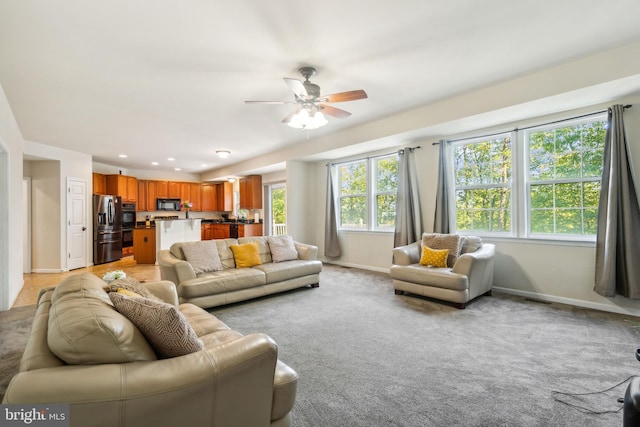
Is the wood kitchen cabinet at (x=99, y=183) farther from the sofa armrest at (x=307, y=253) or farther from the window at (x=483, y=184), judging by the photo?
the window at (x=483, y=184)

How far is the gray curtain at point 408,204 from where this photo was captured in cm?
522

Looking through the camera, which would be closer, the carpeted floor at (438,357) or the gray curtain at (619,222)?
the carpeted floor at (438,357)

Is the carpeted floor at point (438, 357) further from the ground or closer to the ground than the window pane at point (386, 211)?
closer to the ground

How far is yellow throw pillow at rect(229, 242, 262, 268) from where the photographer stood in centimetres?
428

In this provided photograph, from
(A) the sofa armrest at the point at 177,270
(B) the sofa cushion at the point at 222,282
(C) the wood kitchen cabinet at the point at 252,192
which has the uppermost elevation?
(C) the wood kitchen cabinet at the point at 252,192

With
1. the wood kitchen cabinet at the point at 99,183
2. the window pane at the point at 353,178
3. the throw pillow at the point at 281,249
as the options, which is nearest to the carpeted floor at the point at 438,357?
the throw pillow at the point at 281,249

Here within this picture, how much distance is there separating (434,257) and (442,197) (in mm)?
1155

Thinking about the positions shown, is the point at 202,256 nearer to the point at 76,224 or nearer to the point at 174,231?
the point at 174,231

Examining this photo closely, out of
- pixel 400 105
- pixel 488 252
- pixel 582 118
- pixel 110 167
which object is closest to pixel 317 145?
pixel 400 105

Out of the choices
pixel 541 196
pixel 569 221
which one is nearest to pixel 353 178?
pixel 541 196

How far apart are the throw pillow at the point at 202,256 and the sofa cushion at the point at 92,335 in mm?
2615

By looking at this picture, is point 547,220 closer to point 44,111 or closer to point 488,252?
point 488,252

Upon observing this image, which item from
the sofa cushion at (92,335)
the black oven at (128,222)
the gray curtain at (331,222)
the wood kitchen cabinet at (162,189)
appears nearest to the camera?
the sofa cushion at (92,335)

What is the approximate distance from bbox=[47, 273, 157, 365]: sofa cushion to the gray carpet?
1043 millimetres
